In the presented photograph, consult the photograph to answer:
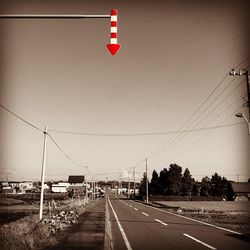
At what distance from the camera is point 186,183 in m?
76.4

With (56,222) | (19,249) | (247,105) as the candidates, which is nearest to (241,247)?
(247,105)

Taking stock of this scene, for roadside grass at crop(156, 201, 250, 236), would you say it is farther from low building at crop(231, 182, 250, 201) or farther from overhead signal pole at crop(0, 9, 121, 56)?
low building at crop(231, 182, 250, 201)

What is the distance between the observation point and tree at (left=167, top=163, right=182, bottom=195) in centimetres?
7312

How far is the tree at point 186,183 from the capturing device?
248 feet

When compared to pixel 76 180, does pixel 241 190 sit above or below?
below

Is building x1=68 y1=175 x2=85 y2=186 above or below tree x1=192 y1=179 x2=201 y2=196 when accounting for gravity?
above

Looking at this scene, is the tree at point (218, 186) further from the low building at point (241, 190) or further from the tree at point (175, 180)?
the tree at point (175, 180)

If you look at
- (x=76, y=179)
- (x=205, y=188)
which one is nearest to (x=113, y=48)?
(x=205, y=188)

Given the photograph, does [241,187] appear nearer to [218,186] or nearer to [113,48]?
[218,186]

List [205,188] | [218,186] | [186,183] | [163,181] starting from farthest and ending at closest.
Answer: [205,188] → [218,186] → [186,183] → [163,181]

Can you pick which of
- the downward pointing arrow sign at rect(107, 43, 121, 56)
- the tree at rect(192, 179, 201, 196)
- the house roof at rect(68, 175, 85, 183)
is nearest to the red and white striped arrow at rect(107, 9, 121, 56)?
the downward pointing arrow sign at rect(107, 43, 121, 56)

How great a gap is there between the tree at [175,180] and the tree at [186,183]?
1844 mm

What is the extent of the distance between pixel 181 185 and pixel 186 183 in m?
2.45

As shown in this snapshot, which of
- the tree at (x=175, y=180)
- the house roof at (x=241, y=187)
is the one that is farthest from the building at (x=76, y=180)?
the house roof at (x=241, y=187)
